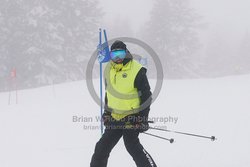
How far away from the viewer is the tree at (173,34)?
41.5 metres

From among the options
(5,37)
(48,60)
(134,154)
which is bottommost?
(134,154)

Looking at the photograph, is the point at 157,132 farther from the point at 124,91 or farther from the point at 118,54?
the point at 118,54

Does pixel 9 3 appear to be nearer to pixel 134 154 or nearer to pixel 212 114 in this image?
pixel 212 114

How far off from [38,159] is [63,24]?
101ft

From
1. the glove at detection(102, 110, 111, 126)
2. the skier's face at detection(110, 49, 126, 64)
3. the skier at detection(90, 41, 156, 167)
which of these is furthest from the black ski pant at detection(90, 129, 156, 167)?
the skier's face at detection(110, 49, 126, 64)

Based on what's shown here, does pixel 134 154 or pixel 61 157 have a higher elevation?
pixel 134 154

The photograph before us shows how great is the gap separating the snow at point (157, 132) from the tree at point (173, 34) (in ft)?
87.2

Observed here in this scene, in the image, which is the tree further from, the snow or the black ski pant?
the black ski pant

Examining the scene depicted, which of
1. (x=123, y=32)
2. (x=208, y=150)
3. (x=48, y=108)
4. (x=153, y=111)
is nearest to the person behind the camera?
(x=208, y=150)

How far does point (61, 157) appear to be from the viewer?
7.51 m

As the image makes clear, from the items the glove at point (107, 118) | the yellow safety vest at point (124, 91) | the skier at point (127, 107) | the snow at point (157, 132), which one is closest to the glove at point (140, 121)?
the skier at point (127, 107)

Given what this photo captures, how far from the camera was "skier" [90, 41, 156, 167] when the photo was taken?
5.12m

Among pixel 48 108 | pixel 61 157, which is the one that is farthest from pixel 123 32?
pixel 61 157

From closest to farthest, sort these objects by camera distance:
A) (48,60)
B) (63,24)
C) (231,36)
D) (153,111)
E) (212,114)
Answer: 1. (212,114)
2. (153,111)
3. (48,60)
4. (63,24)
5. (231,36)
